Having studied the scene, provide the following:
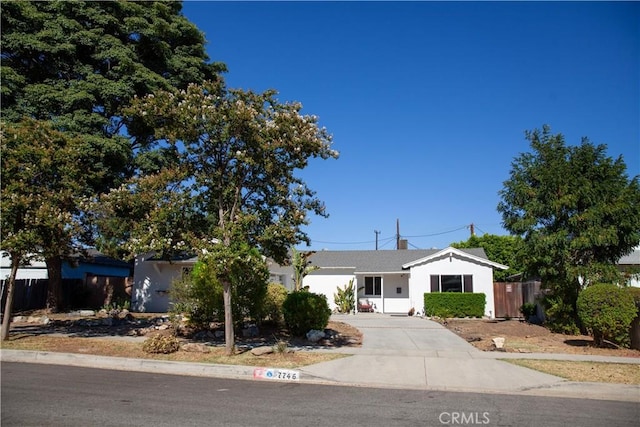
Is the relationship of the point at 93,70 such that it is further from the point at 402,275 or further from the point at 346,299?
the point at 402,275

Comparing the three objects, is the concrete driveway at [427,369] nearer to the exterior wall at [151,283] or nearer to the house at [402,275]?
the house at [402,275]

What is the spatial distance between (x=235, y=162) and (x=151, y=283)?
49.7 feet

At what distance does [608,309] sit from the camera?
13008mm

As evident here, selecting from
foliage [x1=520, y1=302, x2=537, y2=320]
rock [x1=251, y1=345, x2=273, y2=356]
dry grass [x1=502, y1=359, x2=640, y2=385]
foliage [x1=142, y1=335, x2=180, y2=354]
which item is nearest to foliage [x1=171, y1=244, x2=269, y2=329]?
rock [x1=251, y1=345, x2=273, y2=356]

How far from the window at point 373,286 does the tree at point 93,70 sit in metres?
15.7

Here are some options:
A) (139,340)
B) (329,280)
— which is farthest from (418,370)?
(329,280)

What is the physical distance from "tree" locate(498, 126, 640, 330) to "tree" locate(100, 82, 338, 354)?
9.66m

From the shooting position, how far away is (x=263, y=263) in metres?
11.9

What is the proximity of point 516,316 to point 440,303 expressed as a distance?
434 centimetres

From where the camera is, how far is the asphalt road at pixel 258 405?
641 centimetres

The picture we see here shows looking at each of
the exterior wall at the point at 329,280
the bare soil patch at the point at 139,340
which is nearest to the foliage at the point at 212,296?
the bare soil patch at the point at 139,340

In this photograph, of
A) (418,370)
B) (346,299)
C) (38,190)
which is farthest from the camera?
(346,299)

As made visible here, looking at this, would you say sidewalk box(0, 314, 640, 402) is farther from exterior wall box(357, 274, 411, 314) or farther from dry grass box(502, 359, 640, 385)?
exterior wall box(357, 274, 411, 314)

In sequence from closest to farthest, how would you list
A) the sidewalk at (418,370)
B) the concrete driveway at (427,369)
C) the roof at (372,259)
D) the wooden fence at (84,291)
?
the sidewalk at (418,370), the concrete driveway at (427,369), the wooden fence at (84,291), the roof at (372,259)
